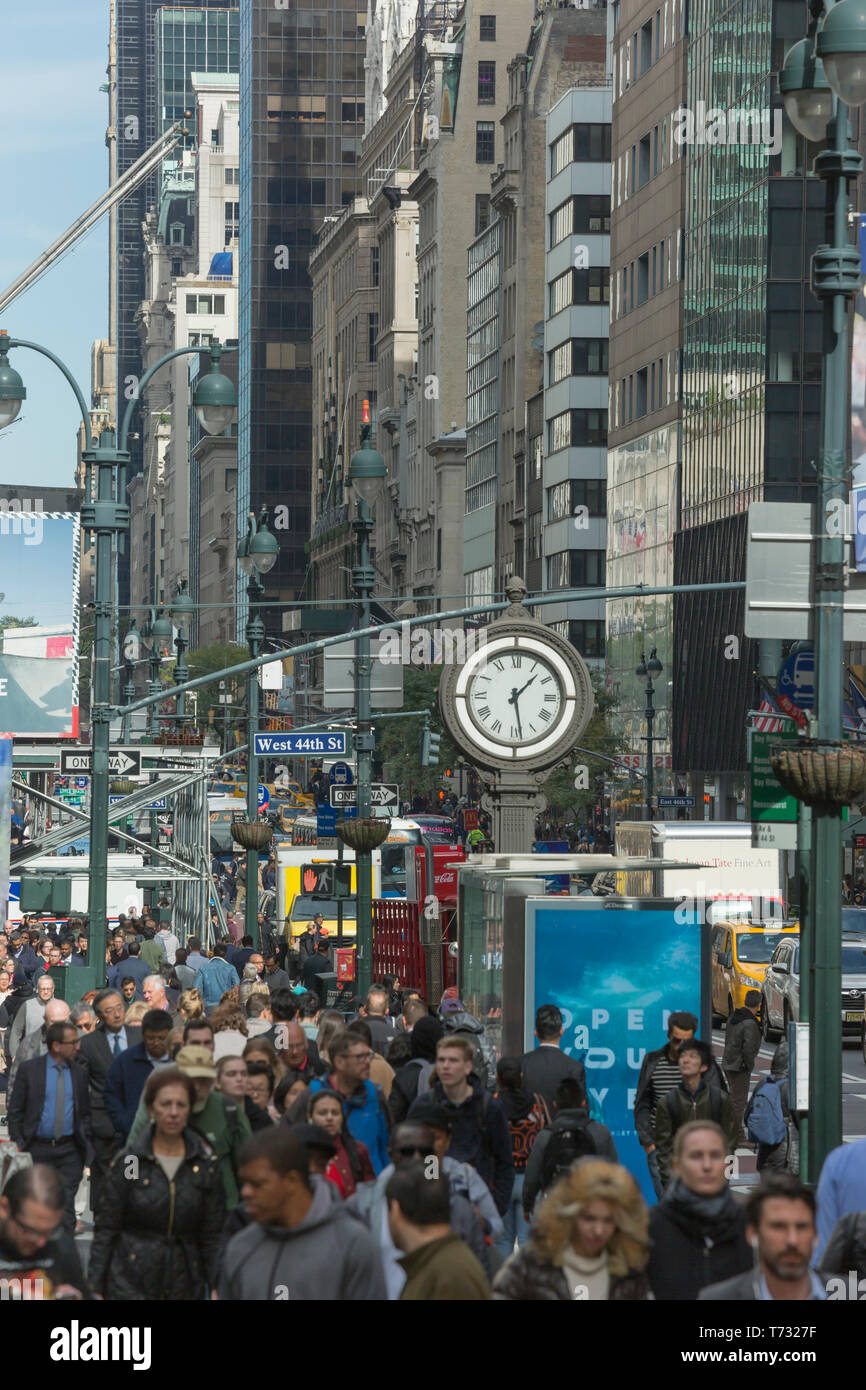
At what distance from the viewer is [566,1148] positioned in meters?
11.4

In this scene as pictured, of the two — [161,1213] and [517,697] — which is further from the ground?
[517,697]

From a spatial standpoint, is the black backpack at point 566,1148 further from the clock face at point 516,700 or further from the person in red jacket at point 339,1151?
the clock face at point 516,700

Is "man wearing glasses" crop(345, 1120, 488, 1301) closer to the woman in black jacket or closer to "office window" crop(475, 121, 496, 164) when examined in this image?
the woman in black jacket

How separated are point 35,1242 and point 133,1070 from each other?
554cm

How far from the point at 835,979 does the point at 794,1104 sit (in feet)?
2.37

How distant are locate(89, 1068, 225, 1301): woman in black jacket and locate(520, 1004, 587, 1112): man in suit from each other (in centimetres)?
407

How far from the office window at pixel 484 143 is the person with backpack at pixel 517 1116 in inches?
5591

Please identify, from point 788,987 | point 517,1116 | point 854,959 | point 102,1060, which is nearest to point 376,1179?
point 517,1116

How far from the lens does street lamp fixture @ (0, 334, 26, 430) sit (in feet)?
76.1

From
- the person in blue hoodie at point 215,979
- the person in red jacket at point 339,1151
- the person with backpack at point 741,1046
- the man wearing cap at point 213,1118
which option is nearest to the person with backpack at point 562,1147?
the person in red jacket at point 339,1151

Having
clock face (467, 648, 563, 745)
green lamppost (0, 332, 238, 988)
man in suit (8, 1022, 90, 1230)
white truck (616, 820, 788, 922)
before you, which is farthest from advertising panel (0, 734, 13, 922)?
white truck (616, 820, 788, 922)

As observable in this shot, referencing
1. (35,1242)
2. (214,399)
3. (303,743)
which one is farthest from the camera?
(303,743)

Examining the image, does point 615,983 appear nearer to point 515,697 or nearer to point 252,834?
point 515,697
